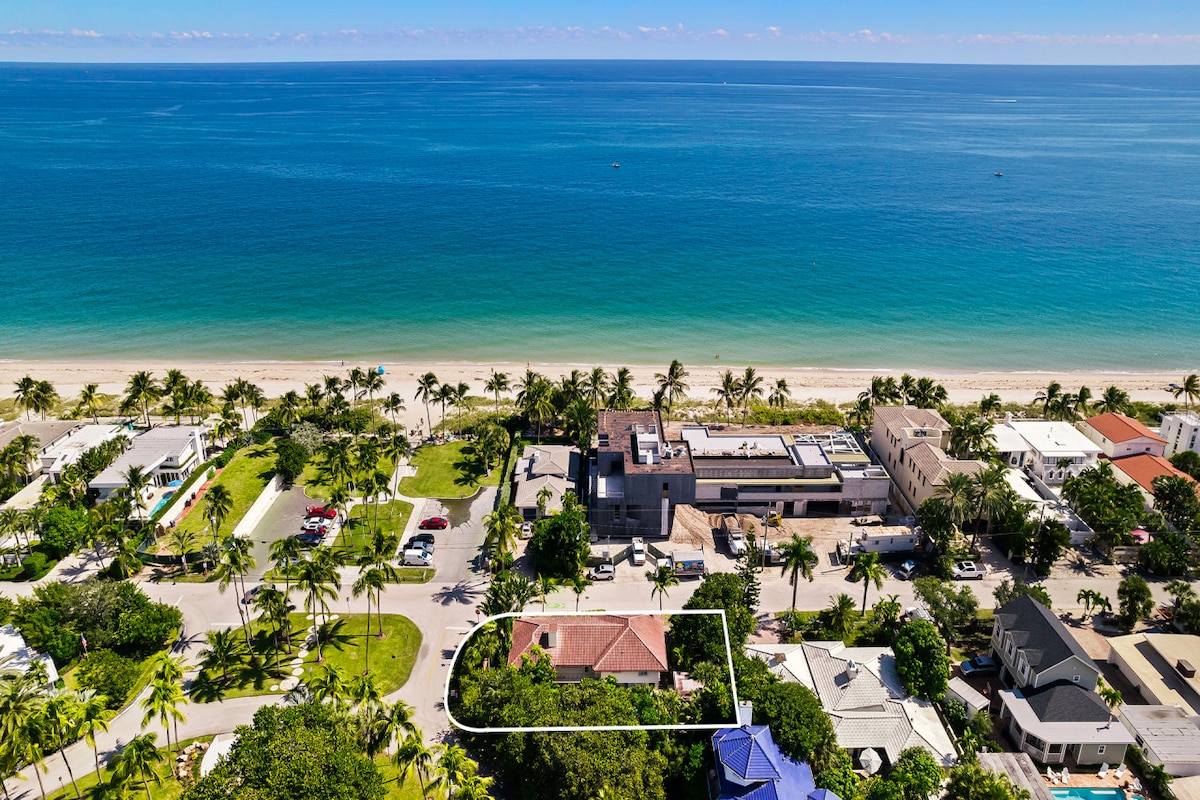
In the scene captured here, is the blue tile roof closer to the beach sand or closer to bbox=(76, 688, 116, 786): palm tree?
bbox=(76, 688, 116, 786): palm tree

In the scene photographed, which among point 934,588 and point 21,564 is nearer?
point 934,588

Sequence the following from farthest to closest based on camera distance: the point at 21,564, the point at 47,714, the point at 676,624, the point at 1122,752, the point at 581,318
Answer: the point at 581,318 < the point at 21,564 < the point at 676,624 < the point at 1122,752 < the point at 47,714

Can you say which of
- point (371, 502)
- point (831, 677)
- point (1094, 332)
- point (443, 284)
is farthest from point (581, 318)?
point (831, 677)

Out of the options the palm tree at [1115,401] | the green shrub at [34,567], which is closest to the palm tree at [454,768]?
the green shrub at [34,567]

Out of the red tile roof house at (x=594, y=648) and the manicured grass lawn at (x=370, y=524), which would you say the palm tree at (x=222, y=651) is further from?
the red tile roof house at (x=594, y=648)

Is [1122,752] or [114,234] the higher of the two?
[114,234]

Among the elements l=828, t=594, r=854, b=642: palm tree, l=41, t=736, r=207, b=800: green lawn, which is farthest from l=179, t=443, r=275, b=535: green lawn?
l=828, t=594, r=854, b=642: palm tree

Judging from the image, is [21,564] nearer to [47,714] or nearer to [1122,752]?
[47,714]

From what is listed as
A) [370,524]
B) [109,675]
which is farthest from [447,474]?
[109,675]
